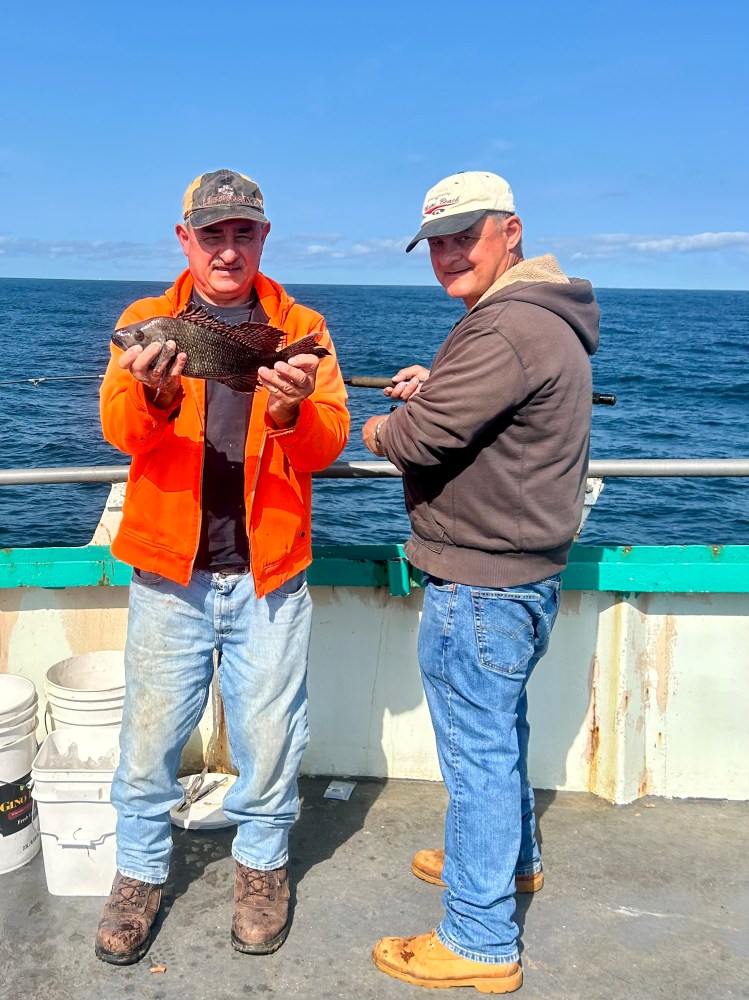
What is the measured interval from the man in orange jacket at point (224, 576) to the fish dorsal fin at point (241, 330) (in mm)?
157

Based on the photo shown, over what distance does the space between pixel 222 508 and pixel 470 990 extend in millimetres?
1903

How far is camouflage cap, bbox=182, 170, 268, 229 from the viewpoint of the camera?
10.3ft

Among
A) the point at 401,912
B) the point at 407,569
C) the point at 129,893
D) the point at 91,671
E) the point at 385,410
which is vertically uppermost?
the point at 407,569

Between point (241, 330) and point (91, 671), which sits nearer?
point (241, 330)

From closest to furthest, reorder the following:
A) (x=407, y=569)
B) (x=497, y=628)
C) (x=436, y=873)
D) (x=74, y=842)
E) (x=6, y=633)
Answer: (x=497, y=628), (x=74, y=842), (x=436, y=873), (x=407, y=569), (x=6, y=633)

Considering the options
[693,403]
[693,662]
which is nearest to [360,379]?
[693,662]

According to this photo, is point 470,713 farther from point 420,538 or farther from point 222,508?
point 222,508

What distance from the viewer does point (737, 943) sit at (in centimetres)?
327

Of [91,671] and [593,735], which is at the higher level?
[91,671]

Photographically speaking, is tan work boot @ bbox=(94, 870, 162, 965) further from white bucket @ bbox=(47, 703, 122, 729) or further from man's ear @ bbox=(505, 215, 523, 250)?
man's ear @ bbox=(505, 215, 523, 250)

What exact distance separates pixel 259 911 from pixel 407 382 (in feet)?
6.79

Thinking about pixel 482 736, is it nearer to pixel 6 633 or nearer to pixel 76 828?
pixel 76 828

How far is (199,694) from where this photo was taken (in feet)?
11.3

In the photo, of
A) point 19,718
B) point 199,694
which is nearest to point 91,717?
point 19,718
